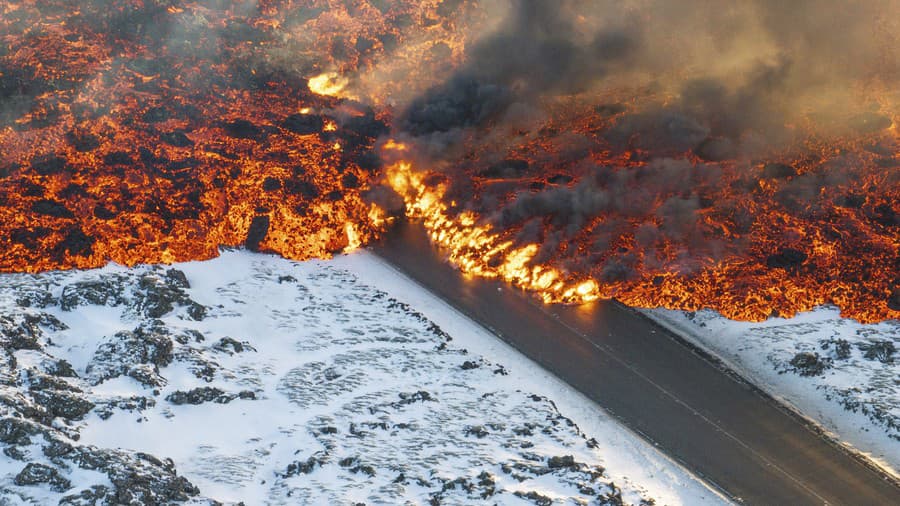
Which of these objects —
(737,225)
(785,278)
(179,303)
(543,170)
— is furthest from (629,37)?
(179,303)

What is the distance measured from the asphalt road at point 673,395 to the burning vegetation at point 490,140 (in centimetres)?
150

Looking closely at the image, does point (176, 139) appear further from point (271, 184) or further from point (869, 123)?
point (869, 123)

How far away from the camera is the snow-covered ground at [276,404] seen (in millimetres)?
23812

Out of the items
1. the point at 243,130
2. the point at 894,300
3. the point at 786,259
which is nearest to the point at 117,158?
the point at 243,130

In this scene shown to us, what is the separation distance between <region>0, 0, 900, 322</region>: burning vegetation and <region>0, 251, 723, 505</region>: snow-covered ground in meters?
3.48

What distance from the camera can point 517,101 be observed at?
4472 centimetres

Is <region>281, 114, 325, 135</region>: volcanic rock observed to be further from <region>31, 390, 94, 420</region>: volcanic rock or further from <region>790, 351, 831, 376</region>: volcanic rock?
<region>790, 351, 831, 376</region>: volcanic rock

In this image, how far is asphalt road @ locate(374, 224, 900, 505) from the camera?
90.9ft

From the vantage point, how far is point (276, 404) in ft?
90.8

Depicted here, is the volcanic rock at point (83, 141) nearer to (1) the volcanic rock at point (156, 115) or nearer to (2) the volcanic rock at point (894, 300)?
(1) the volcanic rock at point (156, 115)

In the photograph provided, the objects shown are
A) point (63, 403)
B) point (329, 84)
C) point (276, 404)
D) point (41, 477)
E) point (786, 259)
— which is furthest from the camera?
point (329, 84)

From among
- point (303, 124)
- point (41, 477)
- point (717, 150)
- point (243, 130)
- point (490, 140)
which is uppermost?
point (717, 150)

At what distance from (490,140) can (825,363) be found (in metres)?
19.3

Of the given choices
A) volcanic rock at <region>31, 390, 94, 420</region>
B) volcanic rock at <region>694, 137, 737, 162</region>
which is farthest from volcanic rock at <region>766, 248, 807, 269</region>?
volcanic rock at <region>31, 390, 94, 420</region>
